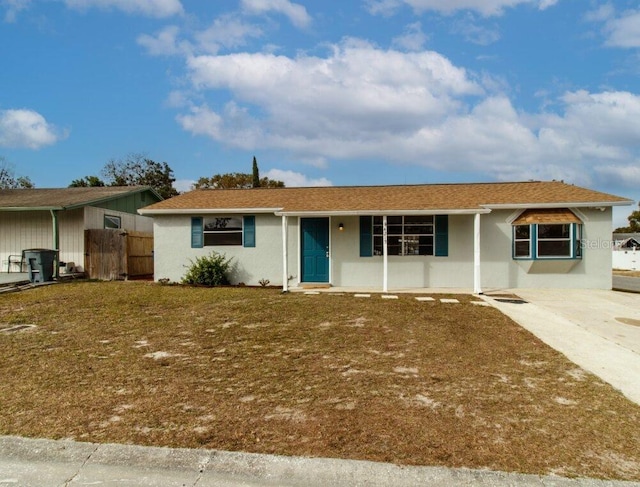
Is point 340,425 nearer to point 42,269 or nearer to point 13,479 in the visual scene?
point 13,479

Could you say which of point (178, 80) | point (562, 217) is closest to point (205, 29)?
point (178, 80)

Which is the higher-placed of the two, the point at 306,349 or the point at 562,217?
the point at 562,217

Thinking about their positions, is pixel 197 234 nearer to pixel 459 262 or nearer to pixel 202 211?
pixel 202 211

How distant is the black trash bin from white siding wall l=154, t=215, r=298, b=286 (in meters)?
3.65

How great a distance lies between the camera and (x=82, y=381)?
4.31m

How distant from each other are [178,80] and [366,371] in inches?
527

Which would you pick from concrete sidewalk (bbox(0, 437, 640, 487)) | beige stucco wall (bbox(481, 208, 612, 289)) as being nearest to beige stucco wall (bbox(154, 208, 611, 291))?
beige stucco wall (bbox(481, 208, 612, 289))

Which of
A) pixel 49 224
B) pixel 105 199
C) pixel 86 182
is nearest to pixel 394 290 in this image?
pixel 105 199

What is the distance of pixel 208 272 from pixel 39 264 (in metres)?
5.82

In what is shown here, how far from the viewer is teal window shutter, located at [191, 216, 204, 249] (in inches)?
510

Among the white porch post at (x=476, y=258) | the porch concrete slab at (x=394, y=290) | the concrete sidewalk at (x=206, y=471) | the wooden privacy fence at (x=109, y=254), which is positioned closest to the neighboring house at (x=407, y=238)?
the white porch post at (x=476, y=258)

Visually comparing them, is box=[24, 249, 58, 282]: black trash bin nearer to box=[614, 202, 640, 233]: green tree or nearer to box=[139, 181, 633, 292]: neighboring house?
box=[139, 181, 633, 292]: neighboring house

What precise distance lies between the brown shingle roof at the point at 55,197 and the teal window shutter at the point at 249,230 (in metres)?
6.60

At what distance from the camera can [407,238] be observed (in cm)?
1209
